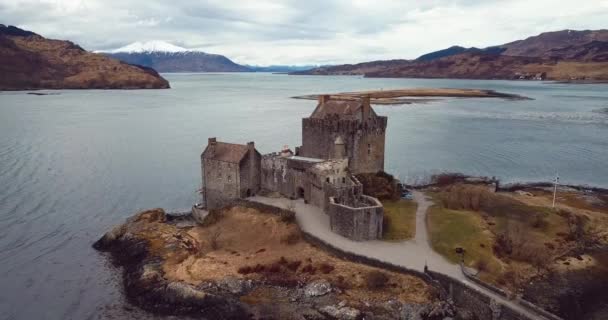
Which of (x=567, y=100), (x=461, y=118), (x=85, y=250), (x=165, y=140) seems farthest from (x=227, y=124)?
(x=567, y=100)

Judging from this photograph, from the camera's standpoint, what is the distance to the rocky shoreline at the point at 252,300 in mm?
30688

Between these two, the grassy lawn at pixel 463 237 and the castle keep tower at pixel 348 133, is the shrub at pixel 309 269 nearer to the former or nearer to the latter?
the grassy lawn at pixel 463 237

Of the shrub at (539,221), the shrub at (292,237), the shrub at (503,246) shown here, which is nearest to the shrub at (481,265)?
the shrub at (503,246)

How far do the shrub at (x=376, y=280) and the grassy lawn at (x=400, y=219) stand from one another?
5524mm

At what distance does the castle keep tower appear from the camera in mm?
49531

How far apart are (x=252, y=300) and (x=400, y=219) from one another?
15.6 m

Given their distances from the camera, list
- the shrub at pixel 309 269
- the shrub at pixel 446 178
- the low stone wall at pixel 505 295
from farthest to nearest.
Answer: the shrub at pixel 446 178 < the shrub at pixel 309 269 < the low stone wall at pixel 505 295

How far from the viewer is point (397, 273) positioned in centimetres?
3353

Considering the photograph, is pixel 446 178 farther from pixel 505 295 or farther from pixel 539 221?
pixel 505 295

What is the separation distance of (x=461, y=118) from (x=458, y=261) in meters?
98.8

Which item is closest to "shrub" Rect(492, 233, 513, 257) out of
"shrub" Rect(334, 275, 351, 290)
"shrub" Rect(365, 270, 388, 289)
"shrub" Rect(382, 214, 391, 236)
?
"shrub" Rect(382, 214, 391, 236)

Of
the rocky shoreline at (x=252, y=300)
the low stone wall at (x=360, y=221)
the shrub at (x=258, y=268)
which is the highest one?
the low stone wall at (x=360, y=221)

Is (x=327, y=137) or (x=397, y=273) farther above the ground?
(x=327, y=137)

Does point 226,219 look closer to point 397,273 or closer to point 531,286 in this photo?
point 397,273
